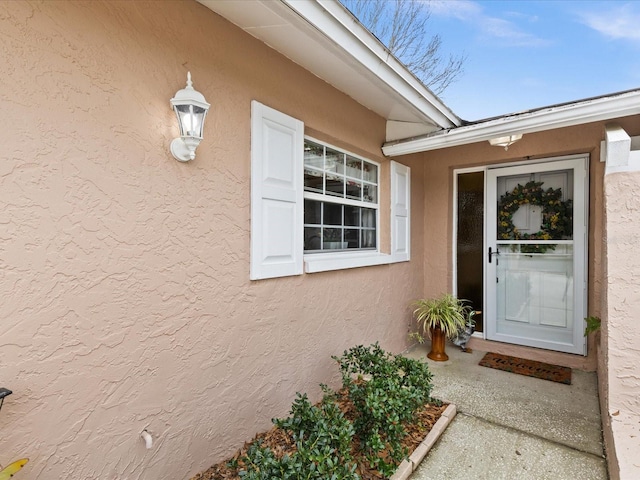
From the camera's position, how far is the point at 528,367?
4.80m

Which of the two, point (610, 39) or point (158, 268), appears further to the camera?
point (610, 39)

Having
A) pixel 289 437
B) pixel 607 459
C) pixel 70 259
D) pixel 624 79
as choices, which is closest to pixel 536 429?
pixel 607 459

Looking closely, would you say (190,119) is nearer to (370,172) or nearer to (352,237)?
(352,237)

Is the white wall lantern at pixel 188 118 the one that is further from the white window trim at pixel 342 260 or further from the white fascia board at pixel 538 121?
the white fascia board at pixel 538 121

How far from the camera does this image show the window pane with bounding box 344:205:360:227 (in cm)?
436

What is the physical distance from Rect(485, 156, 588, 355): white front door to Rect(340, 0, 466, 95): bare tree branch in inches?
141

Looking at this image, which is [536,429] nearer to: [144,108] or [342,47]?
[342,47]

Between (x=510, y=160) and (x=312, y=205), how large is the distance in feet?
11.4

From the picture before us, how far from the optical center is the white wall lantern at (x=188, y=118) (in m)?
2.25

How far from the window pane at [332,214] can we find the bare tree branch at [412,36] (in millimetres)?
4926

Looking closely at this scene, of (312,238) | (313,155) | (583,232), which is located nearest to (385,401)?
(312,238)

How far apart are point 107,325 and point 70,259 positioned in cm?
47

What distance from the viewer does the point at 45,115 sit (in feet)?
5.89

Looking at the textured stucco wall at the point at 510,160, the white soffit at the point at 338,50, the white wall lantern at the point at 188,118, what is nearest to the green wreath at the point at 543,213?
the textured stucco wall at the point at 510,160
